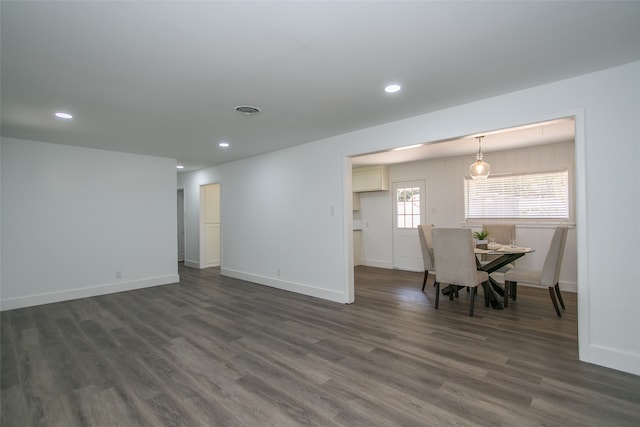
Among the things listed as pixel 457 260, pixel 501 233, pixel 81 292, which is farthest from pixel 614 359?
pixel 81 292

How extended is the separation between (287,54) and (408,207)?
523 cm

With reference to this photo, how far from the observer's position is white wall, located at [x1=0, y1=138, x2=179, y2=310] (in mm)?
4312

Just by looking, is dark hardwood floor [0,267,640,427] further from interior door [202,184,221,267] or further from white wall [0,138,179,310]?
interior door [202,184,221,267]

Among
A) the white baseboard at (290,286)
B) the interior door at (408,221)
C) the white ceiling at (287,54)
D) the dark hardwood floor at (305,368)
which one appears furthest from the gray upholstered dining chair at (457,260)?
the interior door at (408,221)

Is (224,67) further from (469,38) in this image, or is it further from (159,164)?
(159,164)

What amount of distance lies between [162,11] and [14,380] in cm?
296

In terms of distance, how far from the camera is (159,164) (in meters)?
5.77

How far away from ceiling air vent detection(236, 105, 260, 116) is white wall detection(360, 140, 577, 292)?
11.8 feet

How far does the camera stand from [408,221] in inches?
267

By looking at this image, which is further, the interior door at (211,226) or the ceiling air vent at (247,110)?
the interior door at (211,226)

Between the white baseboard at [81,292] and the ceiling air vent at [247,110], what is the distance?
3952 millimetres

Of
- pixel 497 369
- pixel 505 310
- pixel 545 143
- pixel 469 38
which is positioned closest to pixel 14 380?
pixel 497 369

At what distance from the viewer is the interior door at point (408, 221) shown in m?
6.57

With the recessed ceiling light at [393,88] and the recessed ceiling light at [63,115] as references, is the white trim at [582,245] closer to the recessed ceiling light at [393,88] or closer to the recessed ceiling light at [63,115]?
the recessed ceiling light at [393,88]
